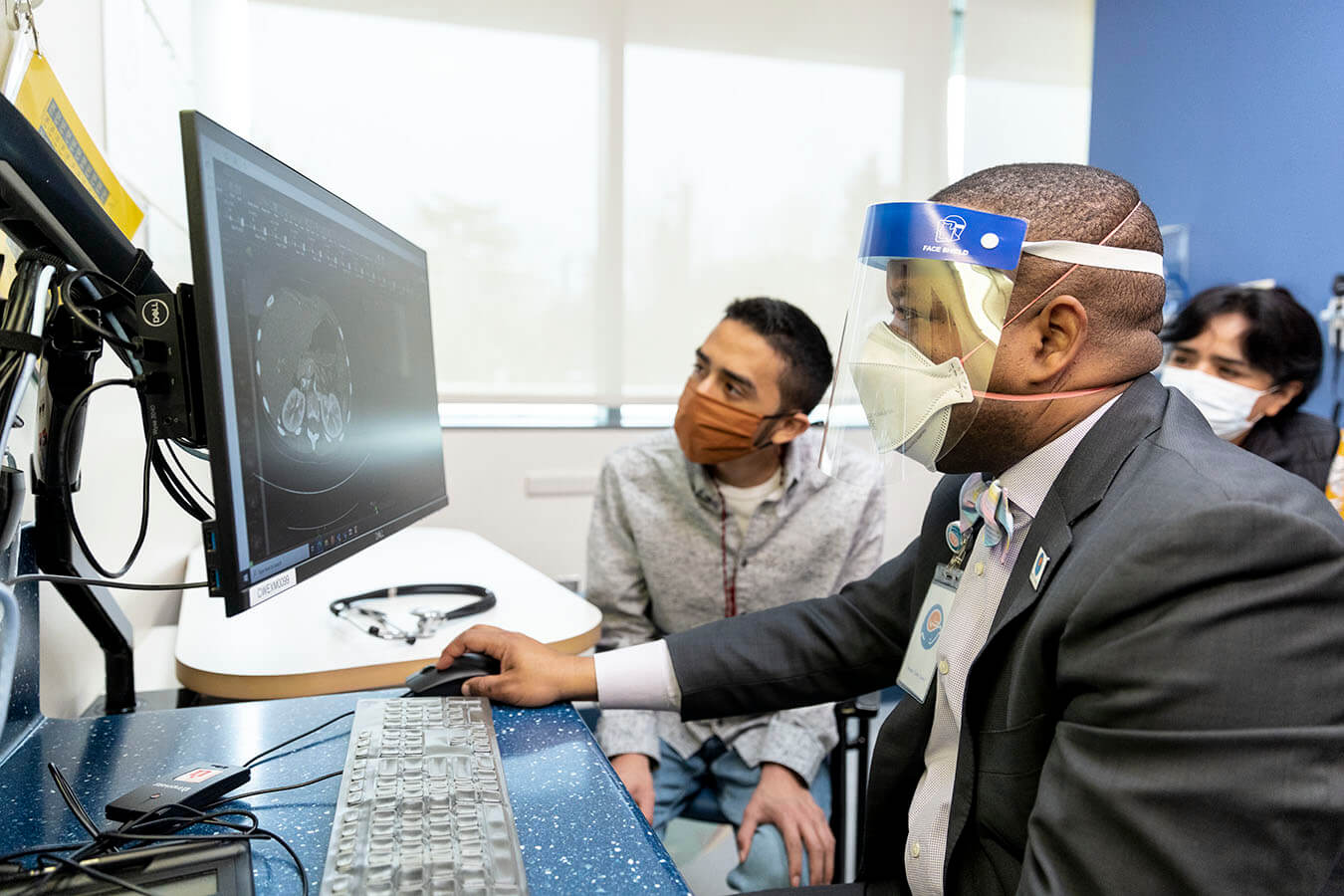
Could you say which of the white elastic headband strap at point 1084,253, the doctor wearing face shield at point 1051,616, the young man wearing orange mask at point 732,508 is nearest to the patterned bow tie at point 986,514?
the doctor wearing face shield at point 1051,616

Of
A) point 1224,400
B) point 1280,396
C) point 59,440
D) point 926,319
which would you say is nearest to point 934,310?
point 926,319

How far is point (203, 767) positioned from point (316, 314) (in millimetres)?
433

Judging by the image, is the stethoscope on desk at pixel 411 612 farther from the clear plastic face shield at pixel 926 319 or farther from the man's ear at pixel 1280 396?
the man's ear at pixel 1280 396

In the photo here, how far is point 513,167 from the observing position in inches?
110

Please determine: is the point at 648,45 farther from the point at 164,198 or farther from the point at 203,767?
the point at 203,767

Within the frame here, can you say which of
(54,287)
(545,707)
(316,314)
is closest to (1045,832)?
(545,707)

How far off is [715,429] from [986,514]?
0.80m

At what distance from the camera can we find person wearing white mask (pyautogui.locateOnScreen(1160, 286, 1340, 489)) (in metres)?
2.27

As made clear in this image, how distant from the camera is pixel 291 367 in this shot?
81cm

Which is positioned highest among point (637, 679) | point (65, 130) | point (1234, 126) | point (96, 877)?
point (1234, 126)

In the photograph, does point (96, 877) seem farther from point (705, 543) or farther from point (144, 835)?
point (705, 543)

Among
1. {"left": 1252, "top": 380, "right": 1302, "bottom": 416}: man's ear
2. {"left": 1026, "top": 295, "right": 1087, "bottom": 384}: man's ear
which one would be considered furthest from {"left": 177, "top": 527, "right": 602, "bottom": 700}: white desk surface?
{"left": 1252, "top": 380, "right": 1302, "bottom": 416}: man's ear

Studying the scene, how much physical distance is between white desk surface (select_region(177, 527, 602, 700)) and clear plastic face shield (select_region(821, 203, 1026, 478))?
0.55 m

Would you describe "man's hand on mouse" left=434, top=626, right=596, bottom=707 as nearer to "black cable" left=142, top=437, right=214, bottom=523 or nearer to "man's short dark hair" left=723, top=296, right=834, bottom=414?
"black cable" left=142, top=437, right=214, bottom=523
